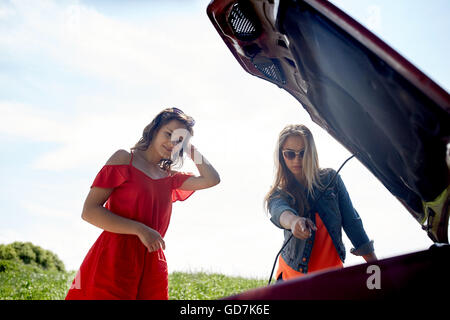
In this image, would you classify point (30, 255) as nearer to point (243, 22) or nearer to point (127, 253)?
point (127, 253)

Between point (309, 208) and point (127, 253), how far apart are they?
1.25 m

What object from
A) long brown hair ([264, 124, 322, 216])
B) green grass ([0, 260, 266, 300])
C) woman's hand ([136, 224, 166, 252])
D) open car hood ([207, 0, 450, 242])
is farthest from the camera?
green grass ([0, 260, 266, 300])

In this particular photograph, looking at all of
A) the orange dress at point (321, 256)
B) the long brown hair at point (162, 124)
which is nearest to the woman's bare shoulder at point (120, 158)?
the long brown hair at point (162, 124)

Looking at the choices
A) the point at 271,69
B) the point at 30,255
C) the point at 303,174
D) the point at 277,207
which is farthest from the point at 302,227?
the point at 30,255

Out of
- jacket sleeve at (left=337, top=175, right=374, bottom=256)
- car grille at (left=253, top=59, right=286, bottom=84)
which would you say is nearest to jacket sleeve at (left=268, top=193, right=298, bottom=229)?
jacket sleeve at (left=337, top=175, right=374, bottom=256)

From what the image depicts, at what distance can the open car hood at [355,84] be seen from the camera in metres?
1.13

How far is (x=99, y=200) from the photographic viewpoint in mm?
2166

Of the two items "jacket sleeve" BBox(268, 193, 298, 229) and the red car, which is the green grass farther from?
the red car

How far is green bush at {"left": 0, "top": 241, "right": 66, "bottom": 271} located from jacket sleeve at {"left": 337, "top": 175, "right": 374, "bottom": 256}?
14804 millimetres

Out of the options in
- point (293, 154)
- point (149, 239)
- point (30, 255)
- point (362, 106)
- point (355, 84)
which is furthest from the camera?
point (30, 255)

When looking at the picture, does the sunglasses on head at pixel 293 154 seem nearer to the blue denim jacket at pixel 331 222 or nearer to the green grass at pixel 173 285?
the blue denim jacket at pixel 331 222

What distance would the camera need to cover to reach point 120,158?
2.33 meters

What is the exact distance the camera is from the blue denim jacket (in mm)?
2344
